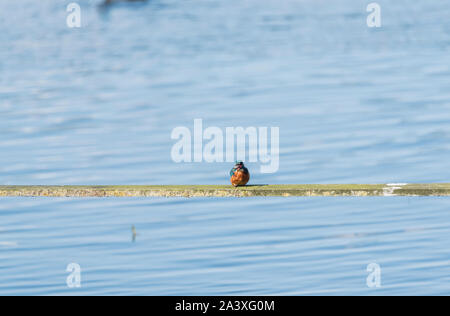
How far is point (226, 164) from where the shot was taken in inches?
850

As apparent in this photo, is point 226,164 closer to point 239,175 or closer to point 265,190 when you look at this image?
point 239,175

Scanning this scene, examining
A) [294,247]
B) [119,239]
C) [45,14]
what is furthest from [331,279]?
[45,14]

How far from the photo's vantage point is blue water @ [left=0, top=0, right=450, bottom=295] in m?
13.8

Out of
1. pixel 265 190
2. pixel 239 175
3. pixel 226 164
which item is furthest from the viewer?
pixel 226 164

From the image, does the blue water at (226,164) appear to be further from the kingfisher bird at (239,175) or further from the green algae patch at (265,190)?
the kingfisher bird at (239,175)

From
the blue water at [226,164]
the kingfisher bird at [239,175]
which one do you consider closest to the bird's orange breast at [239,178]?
the kingfisher bird at [239,175]

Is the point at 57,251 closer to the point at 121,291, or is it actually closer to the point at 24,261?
the point at 24,261

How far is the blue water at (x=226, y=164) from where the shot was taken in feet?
45.1

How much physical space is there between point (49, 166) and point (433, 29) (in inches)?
1259

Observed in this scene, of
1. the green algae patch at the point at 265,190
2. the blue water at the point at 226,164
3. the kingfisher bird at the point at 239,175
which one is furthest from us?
the blue water at the point at 226,164

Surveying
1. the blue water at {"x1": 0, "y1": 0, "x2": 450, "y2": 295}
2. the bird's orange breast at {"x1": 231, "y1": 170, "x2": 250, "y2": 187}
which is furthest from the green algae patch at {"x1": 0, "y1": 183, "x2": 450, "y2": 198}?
the blue water at {"x1": 0, "y1": 0, "x2": 450, "y2": 295}

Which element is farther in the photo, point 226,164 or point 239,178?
point 226,164

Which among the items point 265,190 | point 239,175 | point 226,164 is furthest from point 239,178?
point 226,164
